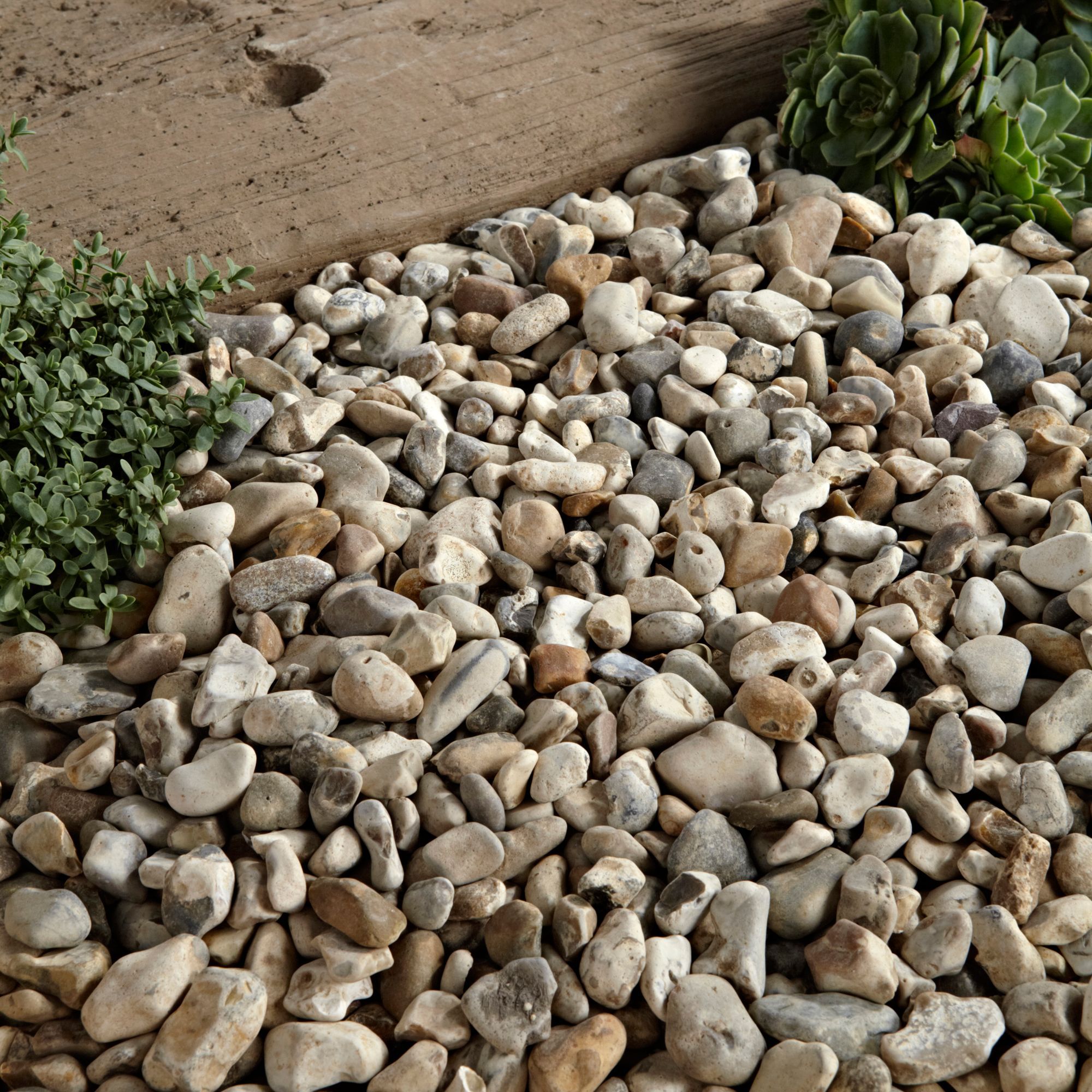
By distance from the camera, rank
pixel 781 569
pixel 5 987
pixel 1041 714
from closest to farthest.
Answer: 1. pixel 5 987
2. pixel 1041 714
3. pixel 781 569

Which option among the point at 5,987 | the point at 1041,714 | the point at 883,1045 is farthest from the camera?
the point at 1041,714

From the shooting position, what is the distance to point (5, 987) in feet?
4.92

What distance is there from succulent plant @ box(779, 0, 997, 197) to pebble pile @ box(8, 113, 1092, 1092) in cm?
52

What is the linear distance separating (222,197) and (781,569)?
174cm

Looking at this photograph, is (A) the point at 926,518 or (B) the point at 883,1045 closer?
(B) the point at 883,1045

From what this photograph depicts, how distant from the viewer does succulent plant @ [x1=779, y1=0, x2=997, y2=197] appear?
2701mm

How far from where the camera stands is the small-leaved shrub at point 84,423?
5.96 feet

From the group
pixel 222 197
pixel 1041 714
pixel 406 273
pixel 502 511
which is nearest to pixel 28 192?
pixel 222 197

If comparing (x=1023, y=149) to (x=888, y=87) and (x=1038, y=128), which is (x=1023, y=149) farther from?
(x=888, y=87)

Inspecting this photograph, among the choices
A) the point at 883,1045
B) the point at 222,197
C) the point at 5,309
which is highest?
the point at 5,309

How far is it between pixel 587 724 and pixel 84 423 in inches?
41.0

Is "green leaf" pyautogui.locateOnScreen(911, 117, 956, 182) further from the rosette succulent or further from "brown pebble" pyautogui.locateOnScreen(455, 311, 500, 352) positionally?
"brown pebble" pyautogui.locateOnScreen(455, 311, 500, 352)

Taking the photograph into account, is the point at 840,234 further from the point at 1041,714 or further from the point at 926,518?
the point at 1041,714

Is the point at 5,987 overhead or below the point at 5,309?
below
